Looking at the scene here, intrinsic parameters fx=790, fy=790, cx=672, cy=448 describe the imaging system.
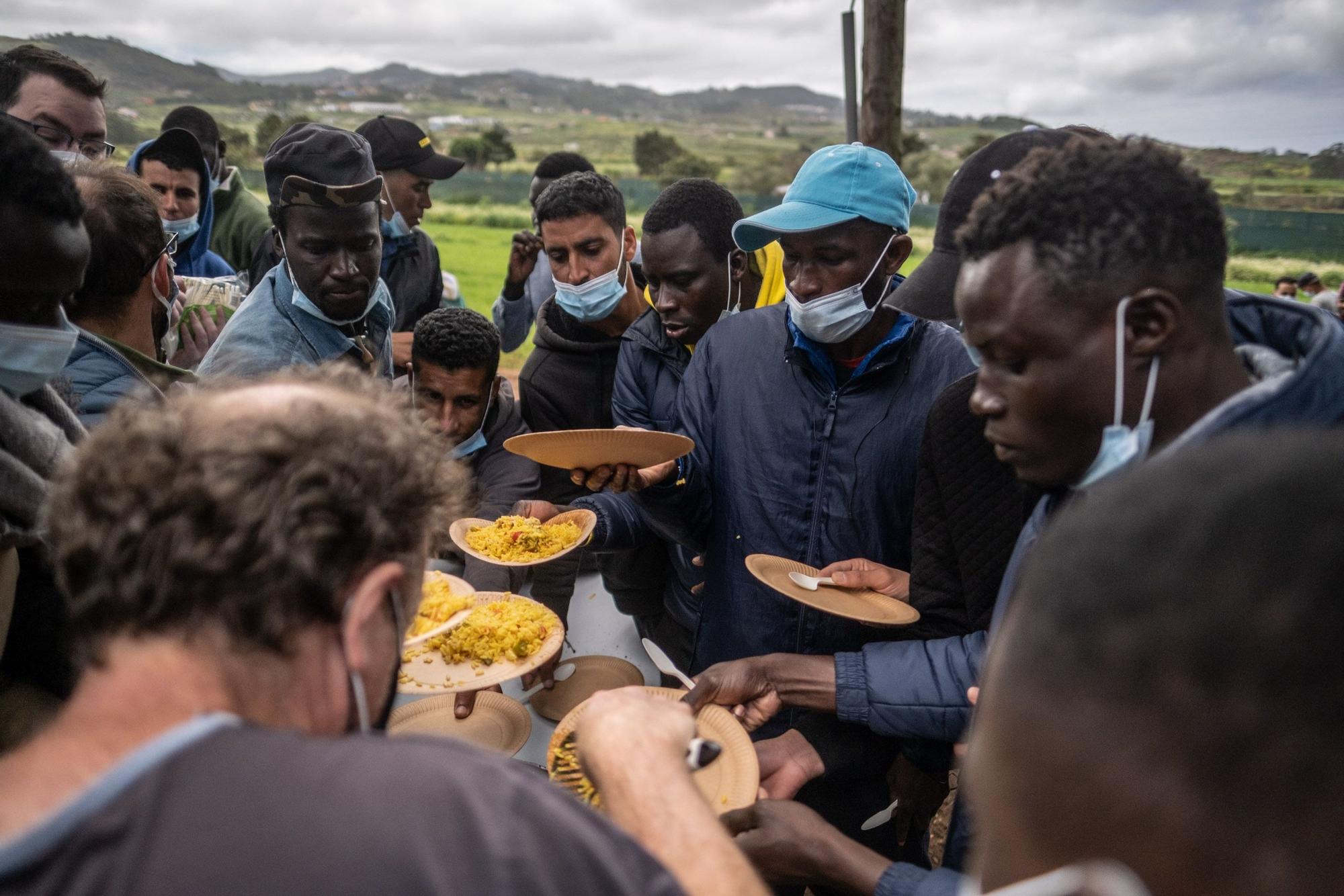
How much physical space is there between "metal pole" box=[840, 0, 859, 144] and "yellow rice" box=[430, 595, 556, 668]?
5110mm

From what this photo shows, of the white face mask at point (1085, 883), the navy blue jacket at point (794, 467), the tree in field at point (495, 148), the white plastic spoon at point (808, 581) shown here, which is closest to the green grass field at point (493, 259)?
the navy blue jacket at point (794, 467)

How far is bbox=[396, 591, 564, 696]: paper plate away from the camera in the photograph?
2312 mm

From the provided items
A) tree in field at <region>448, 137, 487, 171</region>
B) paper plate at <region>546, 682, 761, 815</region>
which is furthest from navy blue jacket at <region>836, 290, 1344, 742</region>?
tree in field at <region>448, 137, 487, 171</region>

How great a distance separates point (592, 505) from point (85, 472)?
2.16m

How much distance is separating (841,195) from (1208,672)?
240cm

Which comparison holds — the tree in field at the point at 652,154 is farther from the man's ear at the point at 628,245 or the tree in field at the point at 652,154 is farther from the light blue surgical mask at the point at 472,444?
the light blue surgical mask at the point at 472,444

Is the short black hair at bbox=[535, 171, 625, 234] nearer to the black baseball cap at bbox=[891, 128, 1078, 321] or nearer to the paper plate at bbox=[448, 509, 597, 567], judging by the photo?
the paper plate at bbox=[448, 509, 597, 567]

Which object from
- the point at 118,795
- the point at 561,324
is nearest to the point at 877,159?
the point at 561,324

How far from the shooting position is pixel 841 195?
9.26ft

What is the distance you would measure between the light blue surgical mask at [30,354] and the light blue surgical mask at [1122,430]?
2309mm

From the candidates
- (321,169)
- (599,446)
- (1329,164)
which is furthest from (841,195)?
(1329,164)

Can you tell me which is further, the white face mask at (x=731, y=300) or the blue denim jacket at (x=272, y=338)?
the white face mask at (x=731, y=300)

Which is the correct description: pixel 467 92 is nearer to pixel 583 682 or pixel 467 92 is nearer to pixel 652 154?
pixel 652 154

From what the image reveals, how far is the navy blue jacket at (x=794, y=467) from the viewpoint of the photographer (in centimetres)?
271
